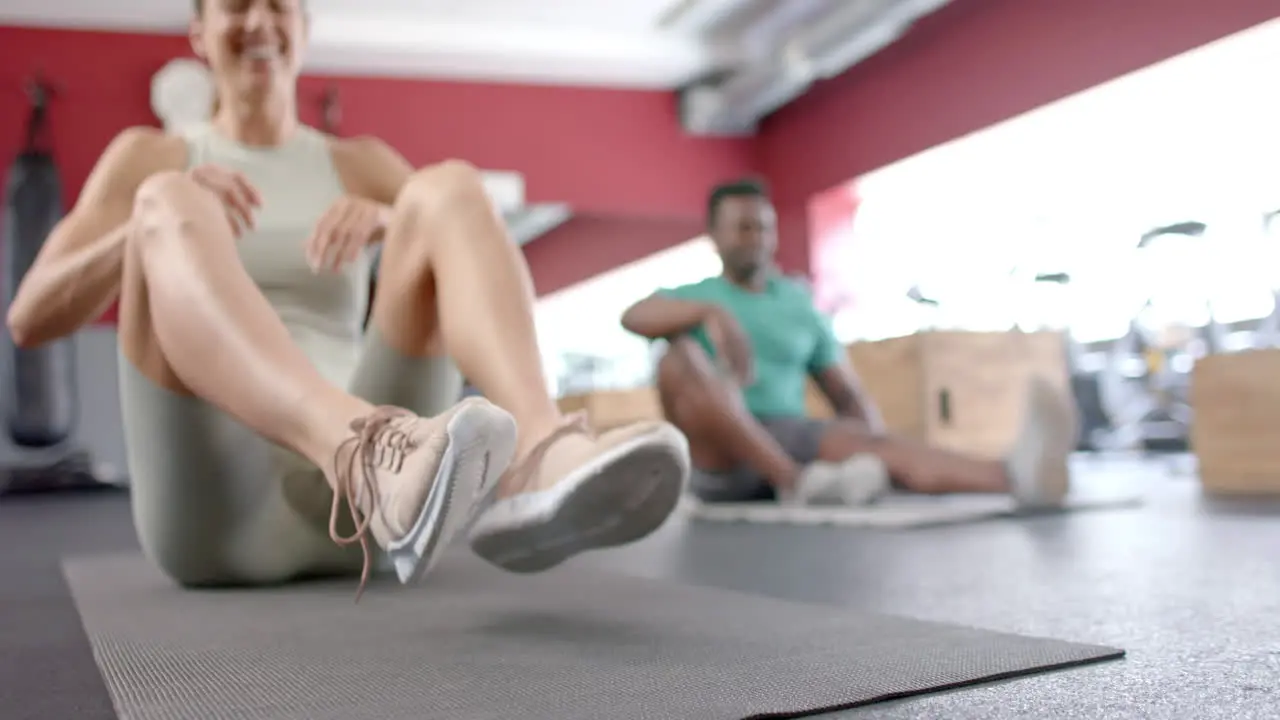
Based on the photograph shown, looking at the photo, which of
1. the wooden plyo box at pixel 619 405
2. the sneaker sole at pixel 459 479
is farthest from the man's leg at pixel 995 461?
the wooden plyo box at pixel 619 405

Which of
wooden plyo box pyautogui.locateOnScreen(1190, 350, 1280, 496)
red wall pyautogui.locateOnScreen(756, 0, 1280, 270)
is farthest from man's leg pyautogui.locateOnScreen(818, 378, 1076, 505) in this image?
red wall pyautogui.locateOnScreen(756, 0, 1280, 270)

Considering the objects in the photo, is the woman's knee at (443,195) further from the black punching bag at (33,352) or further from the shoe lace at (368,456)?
the black punching bag at (33,352)

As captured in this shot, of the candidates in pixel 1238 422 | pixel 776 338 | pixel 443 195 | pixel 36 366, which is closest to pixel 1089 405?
pixel 1238 422

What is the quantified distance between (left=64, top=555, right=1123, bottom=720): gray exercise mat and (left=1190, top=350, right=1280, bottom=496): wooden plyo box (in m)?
2.16

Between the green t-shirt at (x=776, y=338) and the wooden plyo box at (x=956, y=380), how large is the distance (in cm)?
81

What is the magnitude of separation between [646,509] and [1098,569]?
0.77 metres

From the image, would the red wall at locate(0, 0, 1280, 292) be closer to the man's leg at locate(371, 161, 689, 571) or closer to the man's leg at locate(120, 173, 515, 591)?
the man's leg at locate(371, 161, 689, 571)

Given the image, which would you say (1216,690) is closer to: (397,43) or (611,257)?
(397,43)

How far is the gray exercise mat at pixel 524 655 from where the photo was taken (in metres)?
0.72

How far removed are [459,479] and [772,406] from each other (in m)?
1.93

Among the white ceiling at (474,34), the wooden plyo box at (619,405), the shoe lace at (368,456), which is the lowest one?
the wooden plyo box at (619,405)

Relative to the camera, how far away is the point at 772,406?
2688 mm

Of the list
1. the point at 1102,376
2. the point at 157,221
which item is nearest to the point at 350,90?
the point at 1102,376

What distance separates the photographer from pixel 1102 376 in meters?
5.78
